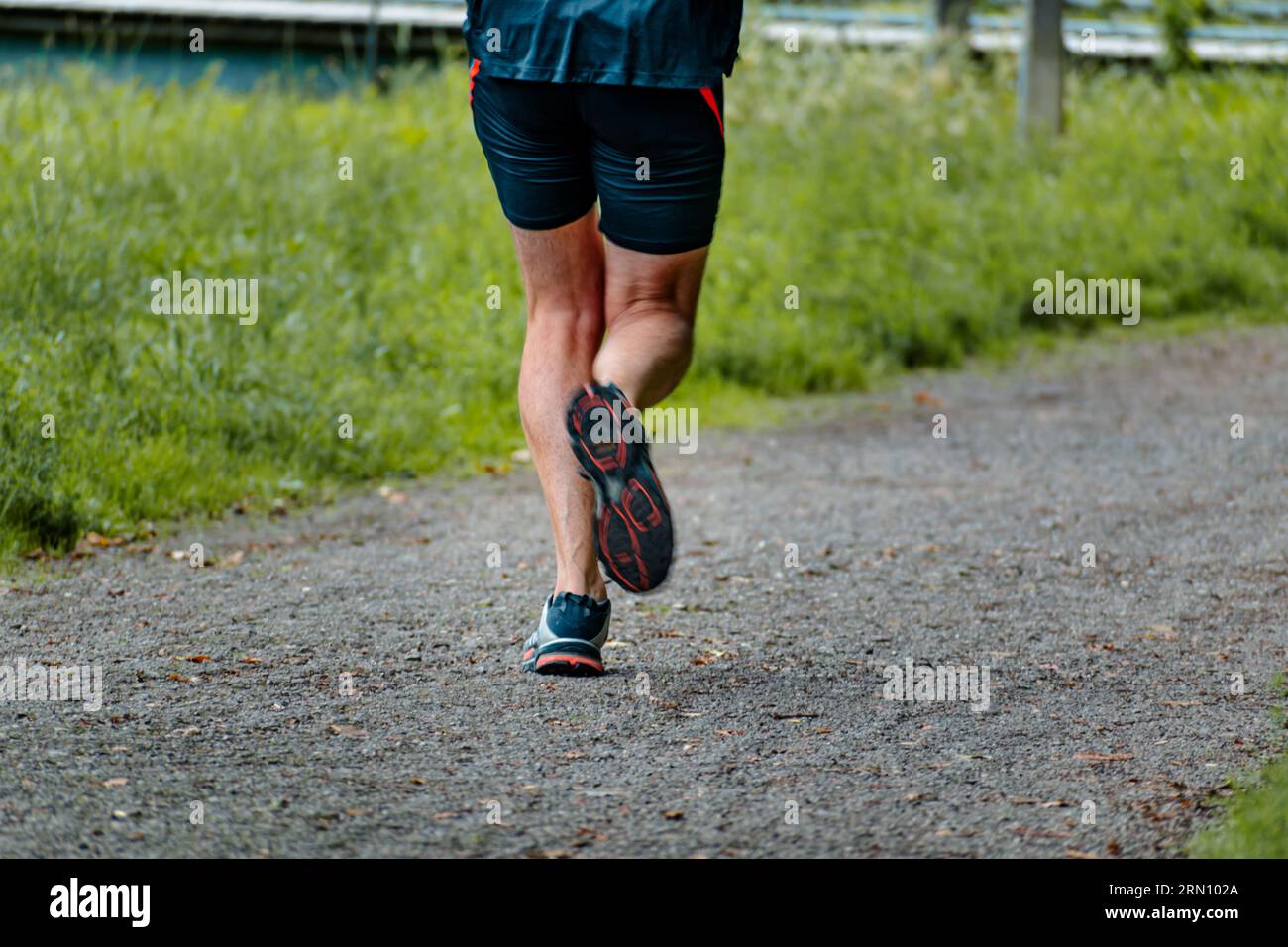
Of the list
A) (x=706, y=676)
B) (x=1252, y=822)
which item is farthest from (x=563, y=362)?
(x=1252, y=822)

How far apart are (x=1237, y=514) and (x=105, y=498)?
144 inches

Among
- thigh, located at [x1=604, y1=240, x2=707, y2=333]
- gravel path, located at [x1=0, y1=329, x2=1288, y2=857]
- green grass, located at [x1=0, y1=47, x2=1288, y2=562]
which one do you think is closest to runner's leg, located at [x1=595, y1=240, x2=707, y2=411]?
thigh, located at [x1=604, y1=240, x2=707, y2=333]

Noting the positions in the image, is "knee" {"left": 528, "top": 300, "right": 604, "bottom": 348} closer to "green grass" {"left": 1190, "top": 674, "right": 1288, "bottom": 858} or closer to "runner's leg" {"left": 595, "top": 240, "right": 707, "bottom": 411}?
"runner's leg" {"left": 595, "top": 240, "right": 707, "bottom": 411}

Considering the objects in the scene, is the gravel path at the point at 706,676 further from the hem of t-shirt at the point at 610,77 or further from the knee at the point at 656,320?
the hem of t-shirt at the point at 610,77

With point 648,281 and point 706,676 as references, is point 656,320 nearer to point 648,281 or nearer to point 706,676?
point 648,281

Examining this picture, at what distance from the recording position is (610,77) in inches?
127

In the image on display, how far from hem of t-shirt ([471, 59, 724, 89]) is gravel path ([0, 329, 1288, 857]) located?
127 centimetres

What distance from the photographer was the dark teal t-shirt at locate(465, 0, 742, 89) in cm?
321

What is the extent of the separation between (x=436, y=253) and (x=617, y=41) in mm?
4892

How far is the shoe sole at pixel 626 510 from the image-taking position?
123 inches

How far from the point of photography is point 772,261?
8.41 meters

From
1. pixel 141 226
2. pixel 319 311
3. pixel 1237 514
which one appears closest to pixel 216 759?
pixel 1237 514

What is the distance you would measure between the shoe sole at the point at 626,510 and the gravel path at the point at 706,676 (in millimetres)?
306
